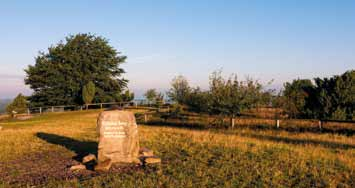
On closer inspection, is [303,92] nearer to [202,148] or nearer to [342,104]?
[342,104]

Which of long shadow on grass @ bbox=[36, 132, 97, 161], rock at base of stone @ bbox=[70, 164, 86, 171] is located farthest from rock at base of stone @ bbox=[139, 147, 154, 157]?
rock at base of stone @ bbox=[70, 164, 86, 171]

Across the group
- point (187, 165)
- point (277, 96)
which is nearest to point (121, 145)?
point (187, 165)

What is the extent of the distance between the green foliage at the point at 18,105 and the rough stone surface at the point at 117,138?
4397cm

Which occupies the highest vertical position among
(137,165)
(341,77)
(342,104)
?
(341,77)

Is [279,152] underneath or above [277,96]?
underneath

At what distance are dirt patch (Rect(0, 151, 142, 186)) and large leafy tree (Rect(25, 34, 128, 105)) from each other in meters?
45.0

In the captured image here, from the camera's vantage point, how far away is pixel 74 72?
56.1 meters

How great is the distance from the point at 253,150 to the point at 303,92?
65.2ft

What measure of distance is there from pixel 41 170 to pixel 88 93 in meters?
44.2

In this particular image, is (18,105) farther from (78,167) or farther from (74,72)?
(78,167)

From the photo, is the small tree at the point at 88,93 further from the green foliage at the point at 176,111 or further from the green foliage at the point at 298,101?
the green foliage at the point at 298,101

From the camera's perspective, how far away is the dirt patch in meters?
9.11

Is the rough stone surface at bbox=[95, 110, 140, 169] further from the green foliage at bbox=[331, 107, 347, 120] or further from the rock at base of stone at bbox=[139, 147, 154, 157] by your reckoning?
the green foliage at bbox=[331, 107, 347, 120]

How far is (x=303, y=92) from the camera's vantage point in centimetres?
2991
